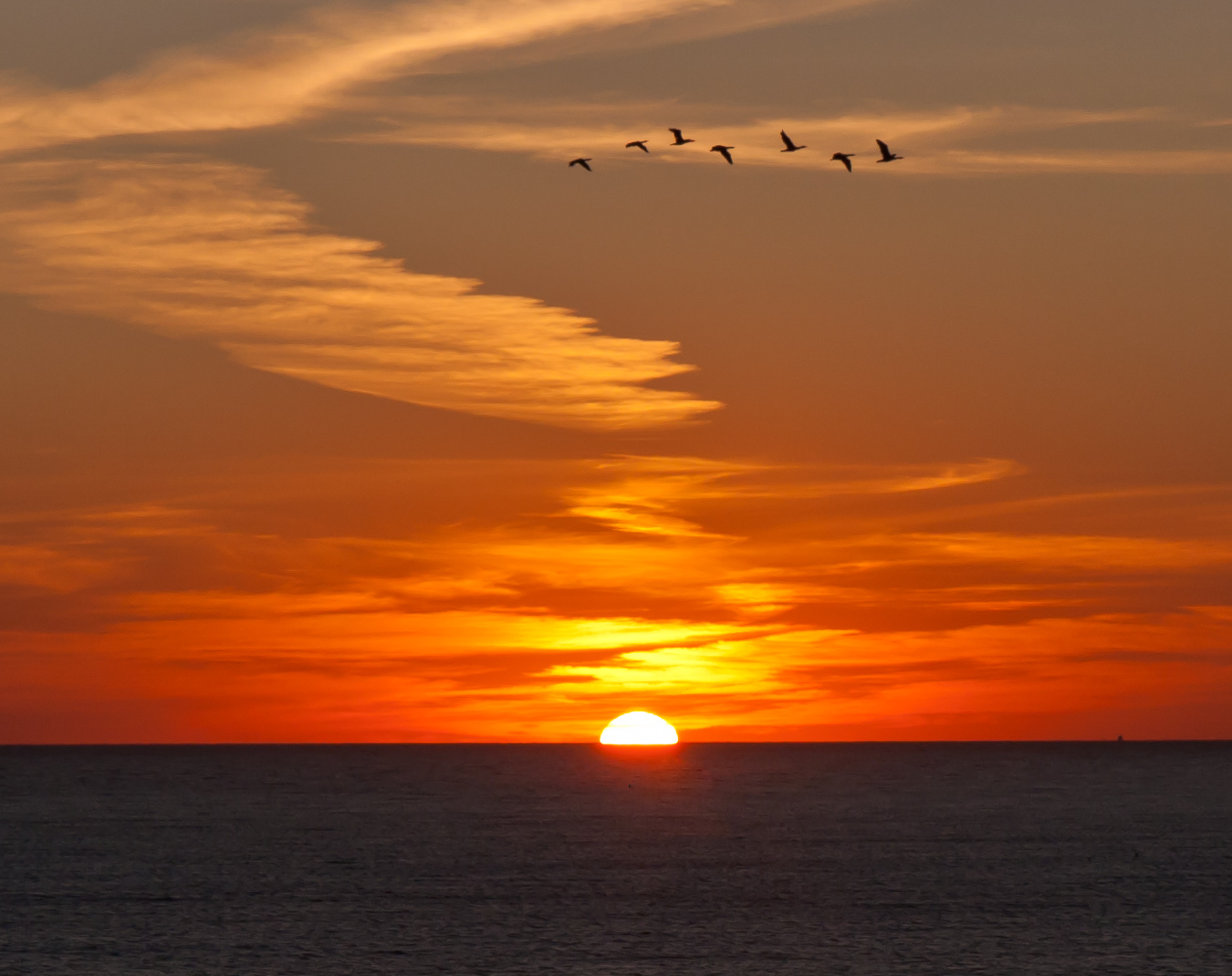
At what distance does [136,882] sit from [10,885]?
792 centimetres

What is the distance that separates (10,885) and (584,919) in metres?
40.5

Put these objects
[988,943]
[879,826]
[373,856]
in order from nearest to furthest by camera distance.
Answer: [988,943]
[373,856]
[879,826]

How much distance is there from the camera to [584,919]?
9006 centimetres

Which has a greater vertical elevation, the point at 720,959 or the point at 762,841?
the point at 762,841

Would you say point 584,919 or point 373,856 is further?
point 373,856

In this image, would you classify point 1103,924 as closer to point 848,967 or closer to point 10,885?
point 848,967

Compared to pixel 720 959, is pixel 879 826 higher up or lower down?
higher up

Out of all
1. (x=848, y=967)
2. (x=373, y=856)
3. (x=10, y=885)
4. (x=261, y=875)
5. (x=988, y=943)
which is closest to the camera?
(x=848, y=967)

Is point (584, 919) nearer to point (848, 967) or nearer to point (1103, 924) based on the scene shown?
point (848, 967)

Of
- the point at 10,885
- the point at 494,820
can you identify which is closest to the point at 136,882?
the point at 10,885

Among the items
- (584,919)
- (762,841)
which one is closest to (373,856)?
(762,841)

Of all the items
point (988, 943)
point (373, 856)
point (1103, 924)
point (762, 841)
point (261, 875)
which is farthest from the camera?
point (762, 841)

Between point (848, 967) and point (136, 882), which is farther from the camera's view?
point (136, 882)

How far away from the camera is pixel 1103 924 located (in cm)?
8956
